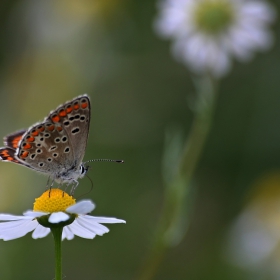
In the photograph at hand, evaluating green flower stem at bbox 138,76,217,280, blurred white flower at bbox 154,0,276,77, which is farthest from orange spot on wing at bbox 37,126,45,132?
blurred white flower at bbox 154,0,276,77

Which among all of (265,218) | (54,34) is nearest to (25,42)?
(54,34)

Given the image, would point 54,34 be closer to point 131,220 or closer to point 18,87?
point 18,87

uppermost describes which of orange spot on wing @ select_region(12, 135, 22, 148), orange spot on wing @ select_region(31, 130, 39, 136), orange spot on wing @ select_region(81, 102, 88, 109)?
orange spot on wing @ select_region(81, 102, 88, 109)

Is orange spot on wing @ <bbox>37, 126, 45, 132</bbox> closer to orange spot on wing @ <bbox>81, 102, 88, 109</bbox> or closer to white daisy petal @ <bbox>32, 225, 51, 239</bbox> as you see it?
orange spot on wing @ <bbox>81, 102, 88, 109</bbox>

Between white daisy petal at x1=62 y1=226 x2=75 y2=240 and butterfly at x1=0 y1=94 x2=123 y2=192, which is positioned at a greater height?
butterfly at x1=0 y1=94 x2=123 y2=192

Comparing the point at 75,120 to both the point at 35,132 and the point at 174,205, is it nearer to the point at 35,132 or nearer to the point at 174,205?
the point at 35,132

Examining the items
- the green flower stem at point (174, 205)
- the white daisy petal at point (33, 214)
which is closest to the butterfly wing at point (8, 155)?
the white daisy petal at point (33, 214)

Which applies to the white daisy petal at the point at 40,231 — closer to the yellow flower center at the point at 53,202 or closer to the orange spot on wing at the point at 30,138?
the yellow flower center at the point at 53,202
